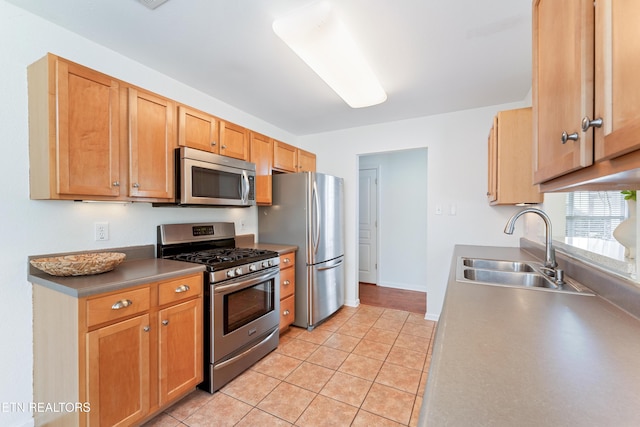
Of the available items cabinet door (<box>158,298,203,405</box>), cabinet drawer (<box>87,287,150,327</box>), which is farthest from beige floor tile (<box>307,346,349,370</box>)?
cabinet drawer (<box>87,287,150,327</box>)

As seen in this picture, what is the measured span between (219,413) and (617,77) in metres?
2.28

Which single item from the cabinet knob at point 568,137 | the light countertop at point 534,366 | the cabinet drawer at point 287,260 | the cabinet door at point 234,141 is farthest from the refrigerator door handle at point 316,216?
the cabinet knob at point 568,137

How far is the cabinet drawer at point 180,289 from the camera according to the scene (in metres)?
1.64

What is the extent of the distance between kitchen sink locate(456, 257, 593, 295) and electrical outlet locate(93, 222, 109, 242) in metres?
2.26

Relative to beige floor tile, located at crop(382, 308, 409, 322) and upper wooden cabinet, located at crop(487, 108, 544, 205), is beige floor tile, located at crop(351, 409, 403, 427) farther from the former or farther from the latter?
upper wooden cabinet, located at crop(487, 108, 544, 205)

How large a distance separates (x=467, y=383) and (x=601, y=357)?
1.30 ft

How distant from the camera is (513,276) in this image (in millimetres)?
1642

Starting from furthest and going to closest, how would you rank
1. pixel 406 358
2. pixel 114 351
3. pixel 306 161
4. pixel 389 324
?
pixel 306 161, pixel 389 324, pixel 406 358, pixel 114 351

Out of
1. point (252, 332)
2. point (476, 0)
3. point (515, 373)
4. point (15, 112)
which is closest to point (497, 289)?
point (515, 373)

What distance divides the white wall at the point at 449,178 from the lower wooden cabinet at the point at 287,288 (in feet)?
5.10

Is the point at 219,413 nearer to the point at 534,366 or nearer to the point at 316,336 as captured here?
the point at 316,336

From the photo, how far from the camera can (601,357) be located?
676 mm

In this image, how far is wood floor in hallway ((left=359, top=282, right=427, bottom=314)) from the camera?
3653mm

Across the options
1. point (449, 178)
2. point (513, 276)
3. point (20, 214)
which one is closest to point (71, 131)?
point (20, 214)
